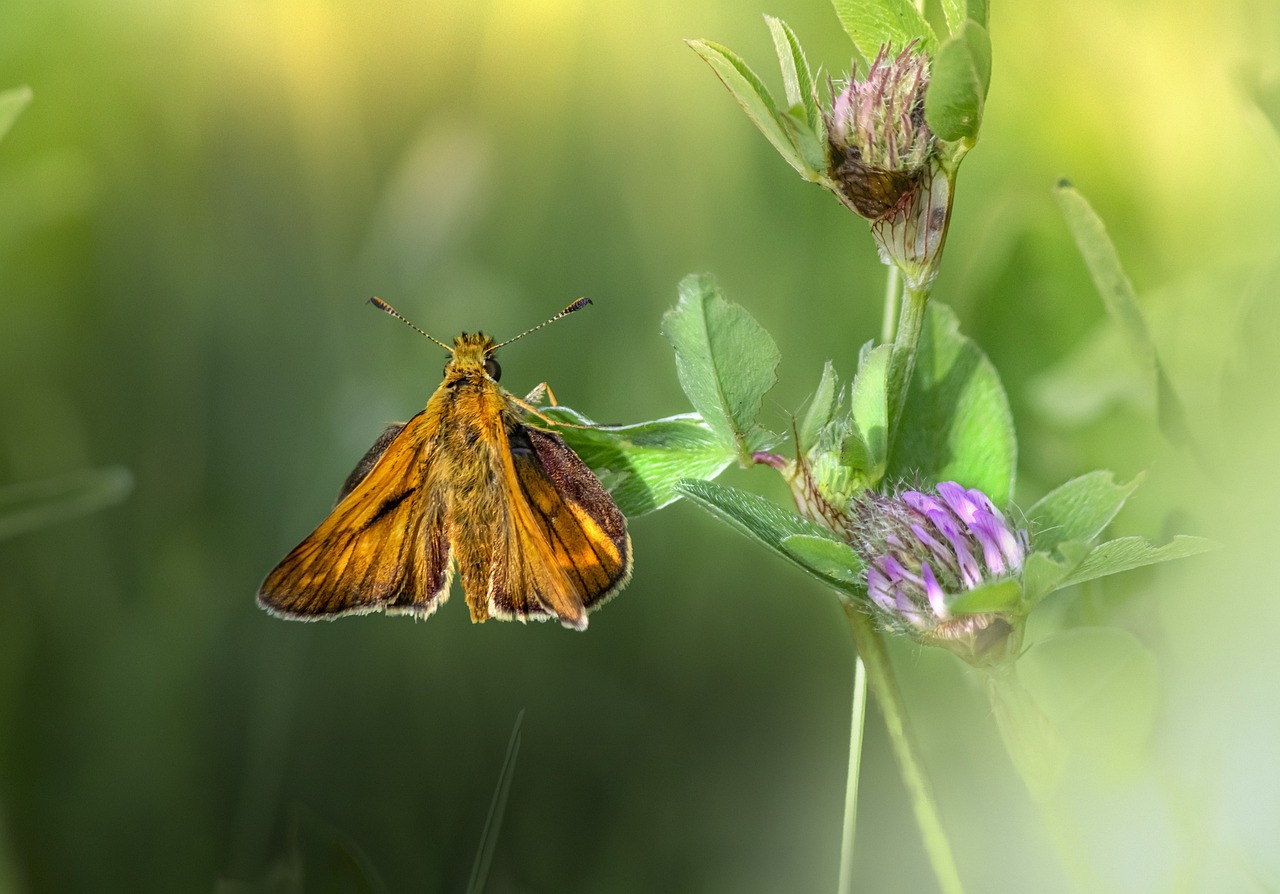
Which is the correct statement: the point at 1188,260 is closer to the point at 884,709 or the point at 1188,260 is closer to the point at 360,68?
the point at 884,709

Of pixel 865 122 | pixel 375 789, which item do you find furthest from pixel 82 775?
pixel 865 122

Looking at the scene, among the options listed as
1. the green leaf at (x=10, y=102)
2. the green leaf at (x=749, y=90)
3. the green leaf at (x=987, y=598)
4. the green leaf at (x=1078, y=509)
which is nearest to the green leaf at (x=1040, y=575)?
the green leaf at (x=987, y=598)

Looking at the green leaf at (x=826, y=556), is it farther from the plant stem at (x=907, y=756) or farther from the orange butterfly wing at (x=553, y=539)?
the orange butterfly wing at (x=553, y=539)

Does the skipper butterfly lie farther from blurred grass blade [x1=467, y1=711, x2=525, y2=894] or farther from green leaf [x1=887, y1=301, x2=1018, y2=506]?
green leaf [x1=887, y1=301, x2=1018, y2=506]

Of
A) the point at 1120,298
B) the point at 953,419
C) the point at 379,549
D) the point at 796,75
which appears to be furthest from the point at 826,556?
the point at 379,549

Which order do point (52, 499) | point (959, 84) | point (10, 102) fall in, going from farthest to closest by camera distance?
point (52, 499)
point (10, 102)
point (959, 84)

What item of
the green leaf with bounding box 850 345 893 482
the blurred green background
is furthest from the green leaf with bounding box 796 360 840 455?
the blurred green background

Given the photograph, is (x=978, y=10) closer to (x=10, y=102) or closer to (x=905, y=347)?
(x=905, y=347)
